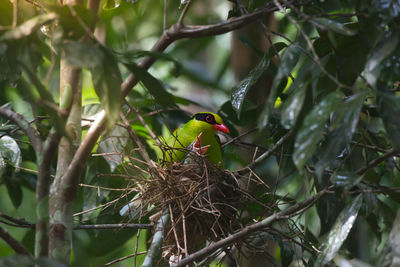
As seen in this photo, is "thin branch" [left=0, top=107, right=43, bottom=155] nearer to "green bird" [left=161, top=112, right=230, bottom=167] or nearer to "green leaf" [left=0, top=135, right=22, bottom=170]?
"green leaf" [left=0, top=135, right=22, bottom=170]

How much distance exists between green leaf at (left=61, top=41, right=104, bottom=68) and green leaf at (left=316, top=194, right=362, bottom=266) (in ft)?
3.73

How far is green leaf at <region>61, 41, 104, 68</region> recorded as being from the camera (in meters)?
1.42

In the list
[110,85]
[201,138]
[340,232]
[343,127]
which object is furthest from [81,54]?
[201,138]

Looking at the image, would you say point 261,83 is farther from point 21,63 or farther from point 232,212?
point 21,63

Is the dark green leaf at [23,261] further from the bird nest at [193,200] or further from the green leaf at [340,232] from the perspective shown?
the bird nest at [193,200]

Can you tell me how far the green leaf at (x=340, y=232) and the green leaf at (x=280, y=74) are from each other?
58 cm

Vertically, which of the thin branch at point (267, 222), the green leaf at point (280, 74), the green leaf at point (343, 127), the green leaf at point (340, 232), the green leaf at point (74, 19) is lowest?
the green leaf at point (340, 232)

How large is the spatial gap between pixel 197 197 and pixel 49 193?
3.47 feet

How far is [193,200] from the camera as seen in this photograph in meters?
2.59

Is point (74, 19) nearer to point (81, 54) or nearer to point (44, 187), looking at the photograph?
point (81, 54)

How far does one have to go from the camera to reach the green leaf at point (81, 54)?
1.42 meters

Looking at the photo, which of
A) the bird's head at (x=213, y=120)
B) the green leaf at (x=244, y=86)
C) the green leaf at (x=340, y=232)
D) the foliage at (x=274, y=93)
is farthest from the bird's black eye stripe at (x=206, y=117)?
the green leaf at (x=340, y=232)

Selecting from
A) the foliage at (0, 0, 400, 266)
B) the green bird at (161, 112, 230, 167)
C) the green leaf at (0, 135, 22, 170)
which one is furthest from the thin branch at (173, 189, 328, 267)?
the green bird at (161, 112, 230, 167)

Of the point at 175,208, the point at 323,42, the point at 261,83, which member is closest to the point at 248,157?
the point at 261,83
